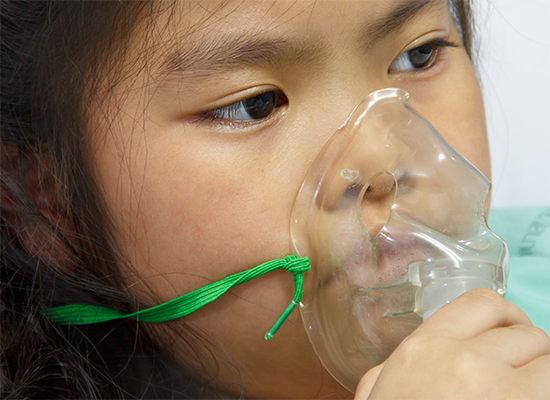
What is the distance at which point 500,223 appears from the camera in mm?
1361

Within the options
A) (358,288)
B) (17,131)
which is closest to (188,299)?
(358,288)

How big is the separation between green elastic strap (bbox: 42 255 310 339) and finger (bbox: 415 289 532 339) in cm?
21

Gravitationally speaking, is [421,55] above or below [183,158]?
above

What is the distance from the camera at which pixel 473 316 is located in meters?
0.60

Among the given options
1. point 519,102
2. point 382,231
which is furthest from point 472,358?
point 519,102

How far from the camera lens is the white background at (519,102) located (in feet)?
5.34

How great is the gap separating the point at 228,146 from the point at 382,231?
0.22m

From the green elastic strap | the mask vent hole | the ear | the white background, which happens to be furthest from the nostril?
the white background

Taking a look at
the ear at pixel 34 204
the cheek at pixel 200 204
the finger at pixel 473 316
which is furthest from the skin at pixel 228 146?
the finger at pixel 473 316

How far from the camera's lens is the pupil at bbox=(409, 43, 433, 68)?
0.90 metres

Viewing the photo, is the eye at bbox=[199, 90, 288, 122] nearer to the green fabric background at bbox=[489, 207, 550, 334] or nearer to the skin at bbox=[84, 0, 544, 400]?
the skin at bbox=[84, 0, 544, 400]

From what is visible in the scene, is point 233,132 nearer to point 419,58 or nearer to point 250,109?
point 250,109

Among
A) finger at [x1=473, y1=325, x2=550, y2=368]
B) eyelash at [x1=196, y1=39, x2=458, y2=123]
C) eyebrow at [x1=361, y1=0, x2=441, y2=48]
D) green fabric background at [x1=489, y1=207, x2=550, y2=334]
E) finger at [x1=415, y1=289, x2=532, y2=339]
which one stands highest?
eyebrow at [x1=361, y1=0, x2=441, y2=48]

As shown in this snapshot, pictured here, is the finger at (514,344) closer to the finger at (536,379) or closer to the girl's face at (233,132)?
the finger at (536,379)
